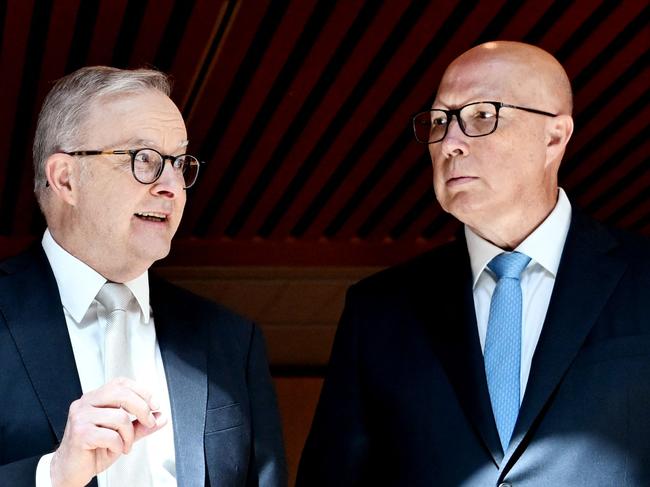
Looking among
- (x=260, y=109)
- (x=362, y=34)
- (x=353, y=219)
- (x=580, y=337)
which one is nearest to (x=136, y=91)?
(x=580, y=337)

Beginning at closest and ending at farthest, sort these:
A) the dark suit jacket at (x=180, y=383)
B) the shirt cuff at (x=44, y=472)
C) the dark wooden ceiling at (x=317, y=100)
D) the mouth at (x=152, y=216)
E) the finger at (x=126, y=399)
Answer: the finger at (x=126, y=399)
the shirt cuff at (x=44, y=472)
the dark suit jacket at (x=180, y=383)
the mouth at (x=152, y=216)
the dark wooden ceiling at (x=317, y=100)

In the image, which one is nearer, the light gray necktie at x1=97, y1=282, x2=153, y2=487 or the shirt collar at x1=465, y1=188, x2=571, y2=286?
the light gray necktie at x1=97, y1=282, x2=153, y2=487

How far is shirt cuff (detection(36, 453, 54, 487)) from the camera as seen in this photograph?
2.56 meters

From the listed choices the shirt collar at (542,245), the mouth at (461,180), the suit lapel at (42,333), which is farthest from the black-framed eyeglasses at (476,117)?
the suit lapel at (42,333)

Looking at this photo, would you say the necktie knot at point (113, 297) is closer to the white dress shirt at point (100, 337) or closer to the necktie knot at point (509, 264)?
the white dress shirt at point (100, 337)

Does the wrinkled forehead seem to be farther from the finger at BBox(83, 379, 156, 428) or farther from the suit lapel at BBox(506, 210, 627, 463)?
the finger at BBox(83, 379, 156, 428)

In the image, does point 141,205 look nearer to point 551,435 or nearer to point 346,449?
point 346,449

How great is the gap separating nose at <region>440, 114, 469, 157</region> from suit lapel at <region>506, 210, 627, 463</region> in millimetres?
318

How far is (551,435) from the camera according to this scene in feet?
9.48

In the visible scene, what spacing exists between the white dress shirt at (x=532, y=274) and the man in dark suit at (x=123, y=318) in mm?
546

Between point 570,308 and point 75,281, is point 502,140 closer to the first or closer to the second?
point 570,308

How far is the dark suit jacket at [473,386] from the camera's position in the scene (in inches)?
113

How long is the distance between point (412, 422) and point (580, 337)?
42cm

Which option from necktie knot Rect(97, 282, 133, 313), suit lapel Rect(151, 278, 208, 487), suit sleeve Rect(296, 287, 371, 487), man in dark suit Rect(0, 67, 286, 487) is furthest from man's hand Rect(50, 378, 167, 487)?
suit sleeve Rect(296, 287, 371, 487)
